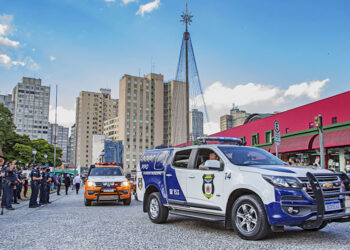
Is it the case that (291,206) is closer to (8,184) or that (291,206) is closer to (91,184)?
(91,184)

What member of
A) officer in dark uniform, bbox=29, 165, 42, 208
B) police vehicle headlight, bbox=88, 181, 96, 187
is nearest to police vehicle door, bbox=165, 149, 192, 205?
police vehicle headlight, bbox=88, 181, 96, 187

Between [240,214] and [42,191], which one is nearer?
[240,214]

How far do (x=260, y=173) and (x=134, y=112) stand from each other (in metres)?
128

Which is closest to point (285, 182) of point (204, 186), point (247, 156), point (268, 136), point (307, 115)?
point (247, 156)

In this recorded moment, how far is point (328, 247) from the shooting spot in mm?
5469

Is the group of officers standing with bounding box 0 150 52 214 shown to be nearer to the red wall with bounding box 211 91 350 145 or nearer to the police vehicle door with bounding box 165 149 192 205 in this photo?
A: the police vehicle door with bounding box 165 149 192 205

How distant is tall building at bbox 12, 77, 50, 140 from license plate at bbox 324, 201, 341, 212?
554 ft

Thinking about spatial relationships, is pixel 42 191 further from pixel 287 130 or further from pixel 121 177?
pixel 287 130

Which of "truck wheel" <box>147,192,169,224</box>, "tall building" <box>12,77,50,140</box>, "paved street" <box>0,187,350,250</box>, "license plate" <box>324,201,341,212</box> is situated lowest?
"paved street" <box>0,187,350,250</box>

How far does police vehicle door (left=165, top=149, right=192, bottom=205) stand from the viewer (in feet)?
25.4

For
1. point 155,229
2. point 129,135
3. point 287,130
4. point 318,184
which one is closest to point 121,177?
point 155,229

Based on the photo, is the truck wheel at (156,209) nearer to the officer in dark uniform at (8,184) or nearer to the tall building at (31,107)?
the officer in dark uniform at (8,184)

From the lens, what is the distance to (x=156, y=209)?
859 centimetres

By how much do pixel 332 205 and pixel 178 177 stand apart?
11.1ft
